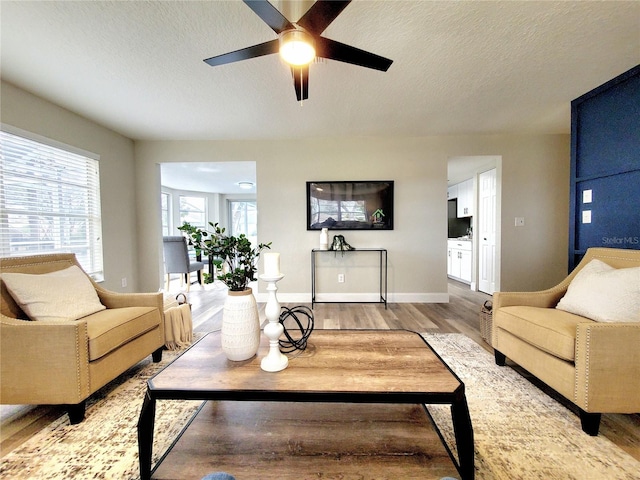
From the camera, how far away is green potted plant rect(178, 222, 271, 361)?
116cm

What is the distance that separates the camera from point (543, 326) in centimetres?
Result: 148

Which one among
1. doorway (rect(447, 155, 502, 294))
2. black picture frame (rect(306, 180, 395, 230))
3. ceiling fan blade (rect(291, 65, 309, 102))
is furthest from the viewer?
doorway (rect(447, 155, 502, 294))

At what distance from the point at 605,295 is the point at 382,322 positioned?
178 centimetres

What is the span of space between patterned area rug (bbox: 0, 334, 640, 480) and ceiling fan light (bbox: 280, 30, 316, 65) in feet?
6.90

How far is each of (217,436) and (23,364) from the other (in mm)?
1098

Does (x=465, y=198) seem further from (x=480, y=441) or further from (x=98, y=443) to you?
(x=98, y=443)

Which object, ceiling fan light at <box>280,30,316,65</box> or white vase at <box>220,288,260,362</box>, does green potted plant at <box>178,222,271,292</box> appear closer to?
white vase at <box>220,288,260,362</box>

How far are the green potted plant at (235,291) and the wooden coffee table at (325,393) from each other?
8 centimetres

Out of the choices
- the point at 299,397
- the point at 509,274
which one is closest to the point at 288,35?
the point at 299,397

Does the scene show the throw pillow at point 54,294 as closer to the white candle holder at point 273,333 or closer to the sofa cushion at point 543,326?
the white candle holder at point 273,333

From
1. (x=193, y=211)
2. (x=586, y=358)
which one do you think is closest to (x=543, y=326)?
(x=586, y=358)

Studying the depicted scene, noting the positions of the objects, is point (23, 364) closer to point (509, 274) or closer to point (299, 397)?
point (299, 397)

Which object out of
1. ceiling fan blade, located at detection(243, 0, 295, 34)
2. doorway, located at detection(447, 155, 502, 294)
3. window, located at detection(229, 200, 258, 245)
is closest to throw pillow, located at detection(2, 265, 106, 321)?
ceiling fan blade, located at detection(243, 0, 295, 34)

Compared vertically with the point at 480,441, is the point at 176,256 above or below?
above
